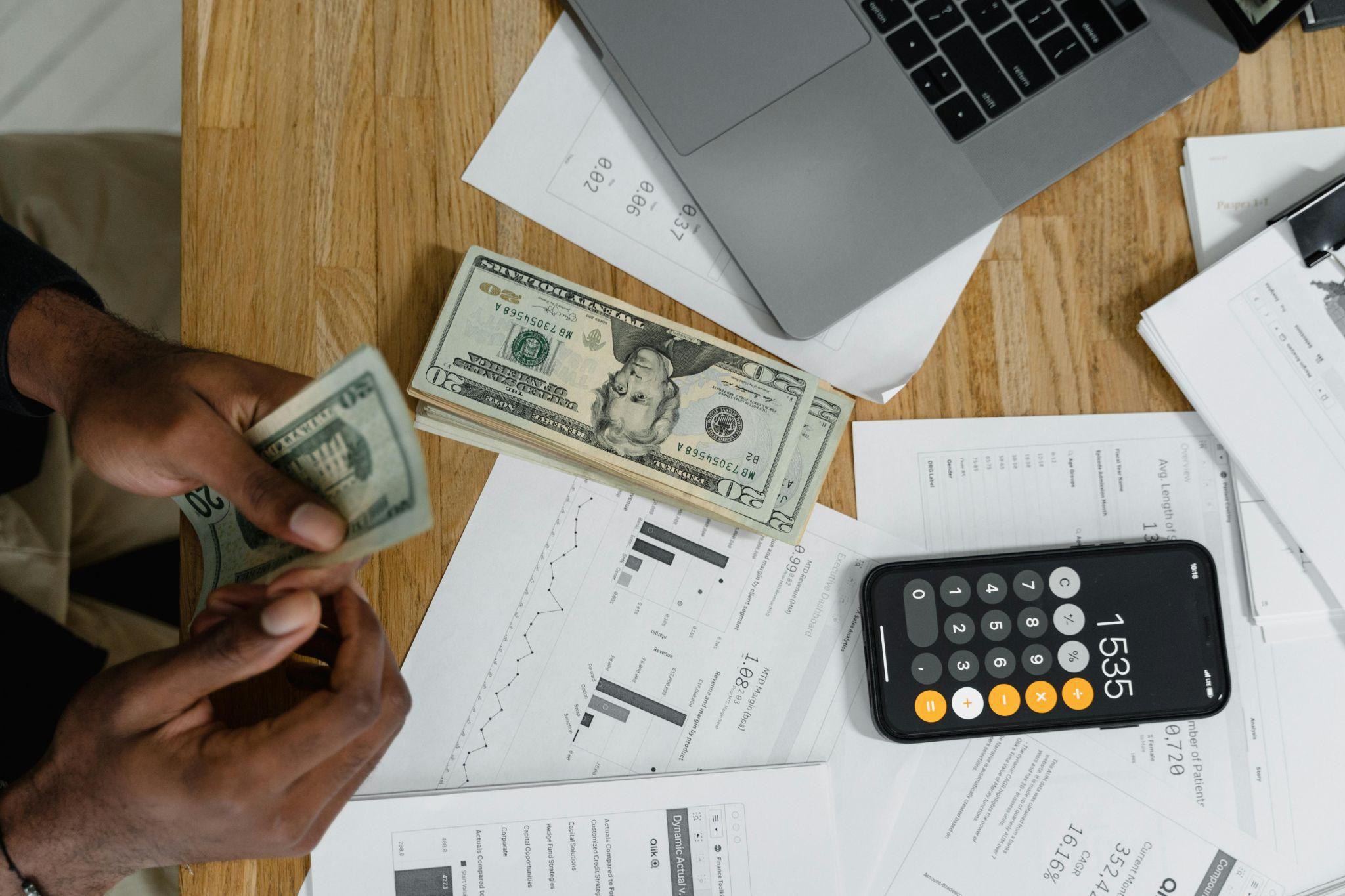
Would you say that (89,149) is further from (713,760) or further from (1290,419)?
(1290,419)

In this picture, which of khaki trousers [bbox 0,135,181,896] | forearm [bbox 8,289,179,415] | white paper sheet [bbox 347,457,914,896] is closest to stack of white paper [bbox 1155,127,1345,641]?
white paper sheet [bbox 347,457,914,896]

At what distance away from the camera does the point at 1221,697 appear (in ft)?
1.98

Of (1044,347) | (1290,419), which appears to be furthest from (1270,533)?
(1044,347)

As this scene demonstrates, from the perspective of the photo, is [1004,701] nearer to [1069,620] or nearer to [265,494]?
[1069,620]

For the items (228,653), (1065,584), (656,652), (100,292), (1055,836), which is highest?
(100,292)

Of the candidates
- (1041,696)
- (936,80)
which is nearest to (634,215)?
(936,80)

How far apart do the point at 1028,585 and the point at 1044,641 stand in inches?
1.5

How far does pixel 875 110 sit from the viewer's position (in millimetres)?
610

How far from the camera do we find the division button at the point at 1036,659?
1.99 feet

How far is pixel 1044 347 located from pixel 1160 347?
77 mm

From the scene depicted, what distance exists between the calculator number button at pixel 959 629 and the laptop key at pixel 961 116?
0.32 meters

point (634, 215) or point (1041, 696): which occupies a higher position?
point (634, 215)

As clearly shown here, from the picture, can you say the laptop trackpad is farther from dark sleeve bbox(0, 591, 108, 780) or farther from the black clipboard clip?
Answer: dark sleeve bbox(0, 591, 108, 780)

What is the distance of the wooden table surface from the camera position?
61 cm
